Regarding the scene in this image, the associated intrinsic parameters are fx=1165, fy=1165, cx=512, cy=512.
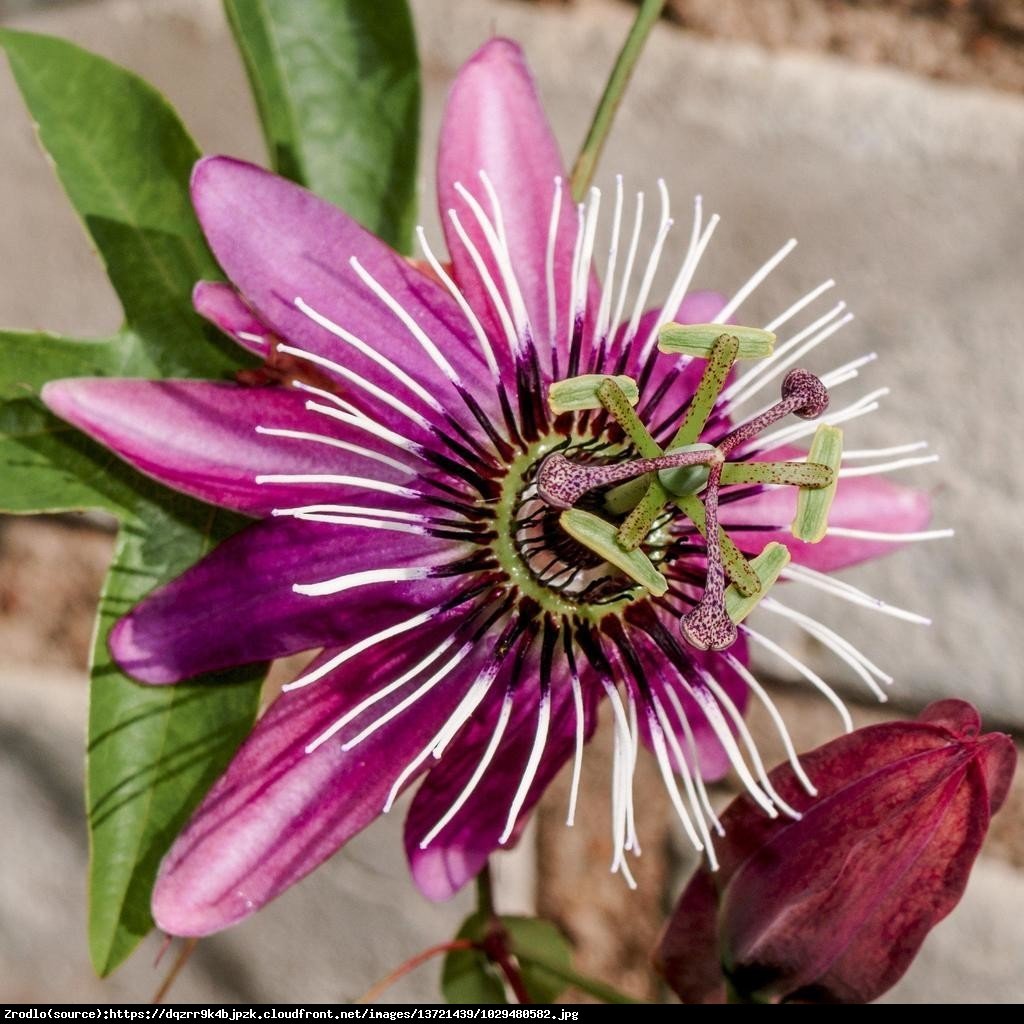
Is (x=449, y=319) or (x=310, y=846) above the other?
(x=449, y=319)

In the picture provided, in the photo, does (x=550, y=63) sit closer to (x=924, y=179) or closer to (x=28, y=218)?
(x=924, y=179)

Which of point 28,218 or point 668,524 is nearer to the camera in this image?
point 668,524

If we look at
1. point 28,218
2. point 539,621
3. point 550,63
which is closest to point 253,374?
point 539,621

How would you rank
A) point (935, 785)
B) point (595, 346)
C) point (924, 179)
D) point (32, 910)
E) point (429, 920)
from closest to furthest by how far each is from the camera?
point (935, 785), point (595, 346), point (924, 179), point (429, 920), point (32, 910)

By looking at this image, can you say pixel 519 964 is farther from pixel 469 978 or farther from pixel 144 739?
pixel 144 739

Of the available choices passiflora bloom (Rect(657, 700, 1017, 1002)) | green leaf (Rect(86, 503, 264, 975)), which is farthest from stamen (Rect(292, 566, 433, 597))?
passiflora bloom (Rect(657, 700, 1017, 1002))

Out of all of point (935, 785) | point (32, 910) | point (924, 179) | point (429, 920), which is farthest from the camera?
point (32, 910)

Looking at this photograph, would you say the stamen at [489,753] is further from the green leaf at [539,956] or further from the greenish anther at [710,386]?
the green leaf at [539,956]

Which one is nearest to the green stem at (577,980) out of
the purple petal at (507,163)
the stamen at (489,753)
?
the stamen at (489,753)
